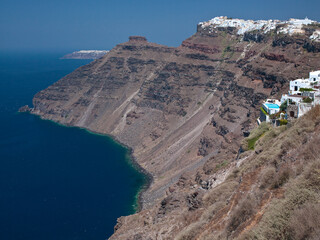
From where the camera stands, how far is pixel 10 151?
9900cm

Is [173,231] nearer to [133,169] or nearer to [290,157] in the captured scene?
[290,157]

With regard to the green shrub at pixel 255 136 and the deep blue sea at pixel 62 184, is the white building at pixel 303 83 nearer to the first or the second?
the green shrub at pixel 255 136

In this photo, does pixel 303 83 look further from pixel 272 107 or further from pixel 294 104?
pixel 294 104

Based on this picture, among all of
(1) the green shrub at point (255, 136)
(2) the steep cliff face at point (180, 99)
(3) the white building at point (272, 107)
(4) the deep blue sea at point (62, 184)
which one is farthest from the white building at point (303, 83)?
(4) the deep blue sea at point (62, 184)

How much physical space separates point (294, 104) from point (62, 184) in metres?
55.3

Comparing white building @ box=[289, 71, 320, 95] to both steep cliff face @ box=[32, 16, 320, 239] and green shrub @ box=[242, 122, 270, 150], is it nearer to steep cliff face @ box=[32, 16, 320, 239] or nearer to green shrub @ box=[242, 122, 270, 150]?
green shrub @ box=[242, 122, 270, 150]

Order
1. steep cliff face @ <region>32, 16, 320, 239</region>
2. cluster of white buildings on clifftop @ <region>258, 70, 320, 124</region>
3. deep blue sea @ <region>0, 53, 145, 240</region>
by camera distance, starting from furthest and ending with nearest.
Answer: deep blue sea @ <region>0, 53, 145, 240</region> < steep cliff face @ <region>32, 16, 320, 239</region> < cluster of white buildings on clifftop @ <region>258, 70, 320, 124</region>

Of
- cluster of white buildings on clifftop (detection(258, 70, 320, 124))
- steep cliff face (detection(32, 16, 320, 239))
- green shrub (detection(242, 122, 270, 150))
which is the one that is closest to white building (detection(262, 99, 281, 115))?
cluster of white buildings on clifftop (detection(258, 70, 320, 124))

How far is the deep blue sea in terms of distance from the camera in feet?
193

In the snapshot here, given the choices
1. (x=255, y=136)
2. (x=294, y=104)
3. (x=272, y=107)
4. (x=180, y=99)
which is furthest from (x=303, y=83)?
(x=180, y=99)

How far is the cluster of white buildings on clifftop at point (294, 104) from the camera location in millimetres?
32844

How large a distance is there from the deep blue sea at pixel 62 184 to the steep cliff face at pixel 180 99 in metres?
6.13

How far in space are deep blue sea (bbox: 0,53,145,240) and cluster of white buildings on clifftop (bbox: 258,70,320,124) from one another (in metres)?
33.1

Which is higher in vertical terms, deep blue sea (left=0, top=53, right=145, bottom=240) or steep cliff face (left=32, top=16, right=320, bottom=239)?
steep cliff face (left=32, top=16, right=320, bottom=239)
